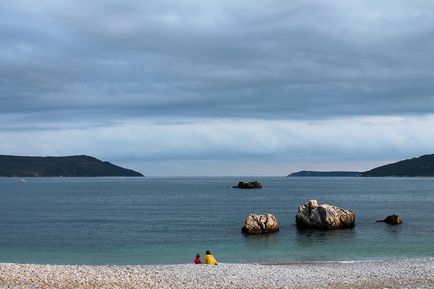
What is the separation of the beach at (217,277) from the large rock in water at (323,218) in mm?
36331

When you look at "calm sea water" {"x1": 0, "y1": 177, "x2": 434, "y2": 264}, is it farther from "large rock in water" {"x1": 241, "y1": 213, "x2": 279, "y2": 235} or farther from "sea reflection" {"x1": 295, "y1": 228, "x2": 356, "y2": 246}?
"large rock in water" {"x1": 241, "y1": 213, "x2": 279, "y2": 235}

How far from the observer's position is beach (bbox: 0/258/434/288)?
2988cm

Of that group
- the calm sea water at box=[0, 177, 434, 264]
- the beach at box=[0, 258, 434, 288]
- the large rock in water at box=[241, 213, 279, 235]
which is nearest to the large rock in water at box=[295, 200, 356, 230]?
the calm sea water at box=[0, 177, 434, 264]

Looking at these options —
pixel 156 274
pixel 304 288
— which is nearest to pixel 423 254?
pixel 304 288

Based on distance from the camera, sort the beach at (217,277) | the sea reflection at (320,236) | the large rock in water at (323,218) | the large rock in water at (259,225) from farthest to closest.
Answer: the large rock in water at (323,218) < the large rock in water at (259,225) < the sea reflection at (320,236) < the beach at (217,277)

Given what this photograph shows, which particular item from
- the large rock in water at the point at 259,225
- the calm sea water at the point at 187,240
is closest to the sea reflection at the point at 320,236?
the calm sea water at the point at 187,240

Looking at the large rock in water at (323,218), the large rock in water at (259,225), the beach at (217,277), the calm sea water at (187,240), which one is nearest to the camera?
the beach at (217,277)

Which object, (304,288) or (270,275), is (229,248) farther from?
(304,288)

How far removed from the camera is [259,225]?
2744 inches

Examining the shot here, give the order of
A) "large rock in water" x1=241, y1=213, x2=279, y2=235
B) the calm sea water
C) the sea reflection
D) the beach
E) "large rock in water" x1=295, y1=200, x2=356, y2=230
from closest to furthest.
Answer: the beach < the calm sea water < the sea reflection < "large rock in water" x1=241, y1=213, x2=279, y2=235 < "large rock in water" x1=295, y1=200, x2=356, y2=230

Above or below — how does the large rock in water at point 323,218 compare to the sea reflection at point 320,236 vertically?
above

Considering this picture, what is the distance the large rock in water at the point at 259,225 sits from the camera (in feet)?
228

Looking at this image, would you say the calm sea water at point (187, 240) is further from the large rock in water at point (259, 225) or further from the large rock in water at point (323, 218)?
the large rock in water at point (323, 218)

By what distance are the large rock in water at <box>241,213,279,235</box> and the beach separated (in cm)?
3043
